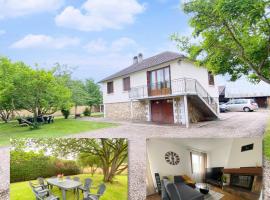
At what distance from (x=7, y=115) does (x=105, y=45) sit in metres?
6.33

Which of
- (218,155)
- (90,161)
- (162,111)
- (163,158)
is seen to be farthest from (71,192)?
(162,111)

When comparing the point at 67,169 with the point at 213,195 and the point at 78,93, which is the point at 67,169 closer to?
the point at 213,195

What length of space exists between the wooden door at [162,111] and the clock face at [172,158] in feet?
27.8

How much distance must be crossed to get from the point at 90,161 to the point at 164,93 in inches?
311

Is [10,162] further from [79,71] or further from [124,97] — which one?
[79,71]

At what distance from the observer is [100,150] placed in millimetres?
3361

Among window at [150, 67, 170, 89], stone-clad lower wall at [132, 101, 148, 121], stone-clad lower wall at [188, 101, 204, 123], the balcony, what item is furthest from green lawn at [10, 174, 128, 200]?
stone-clad lower wall at [132, 101, 148, 121]

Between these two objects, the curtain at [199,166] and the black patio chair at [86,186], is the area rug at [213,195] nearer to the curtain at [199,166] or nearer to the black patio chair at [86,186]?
the curtain at [199,166]

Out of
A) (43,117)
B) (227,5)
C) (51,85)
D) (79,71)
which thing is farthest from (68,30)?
(227,5)

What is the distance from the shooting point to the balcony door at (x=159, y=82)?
35.8 feet

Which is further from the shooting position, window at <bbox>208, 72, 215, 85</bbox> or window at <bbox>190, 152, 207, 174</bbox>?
window at <bbox>208, 72, 215, 85</bbox>

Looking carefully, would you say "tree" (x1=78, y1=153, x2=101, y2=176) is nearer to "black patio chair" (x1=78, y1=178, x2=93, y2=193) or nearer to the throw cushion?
"black patio chair" (x1=78, y1=178, x2=93, y2=193)

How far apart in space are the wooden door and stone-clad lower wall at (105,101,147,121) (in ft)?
1.52

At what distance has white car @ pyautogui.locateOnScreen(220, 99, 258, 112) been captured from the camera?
12229mm
